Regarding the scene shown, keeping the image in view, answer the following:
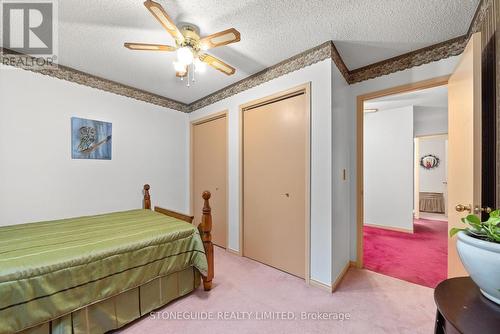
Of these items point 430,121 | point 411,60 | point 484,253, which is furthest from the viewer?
point 430,121

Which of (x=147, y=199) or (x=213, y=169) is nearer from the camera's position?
(x=147, y=199)

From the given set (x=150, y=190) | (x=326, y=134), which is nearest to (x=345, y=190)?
(x=326, y=134)

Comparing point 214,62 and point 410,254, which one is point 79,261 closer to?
point 214,62

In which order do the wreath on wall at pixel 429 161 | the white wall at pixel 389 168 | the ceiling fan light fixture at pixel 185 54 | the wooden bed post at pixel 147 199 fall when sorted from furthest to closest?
the wreath on wall at pixel 429 161
the white wall at pixel 389 168
the wooden bed post at pixel 147 199
the ceiling fan light fixture at pixel 185 54

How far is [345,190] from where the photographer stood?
2.37 meters

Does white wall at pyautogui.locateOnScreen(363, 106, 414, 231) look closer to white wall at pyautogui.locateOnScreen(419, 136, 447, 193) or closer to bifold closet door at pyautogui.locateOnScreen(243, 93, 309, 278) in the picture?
white wall at pyautogui.locateOnScreen(419, 136, 447, 193)

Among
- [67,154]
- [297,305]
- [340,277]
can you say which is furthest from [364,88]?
[67,154]

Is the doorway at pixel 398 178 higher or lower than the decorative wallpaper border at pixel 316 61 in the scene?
lower

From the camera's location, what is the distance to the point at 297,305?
1.80m

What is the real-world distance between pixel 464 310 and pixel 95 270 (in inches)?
75.1

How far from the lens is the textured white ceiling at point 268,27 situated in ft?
5.11

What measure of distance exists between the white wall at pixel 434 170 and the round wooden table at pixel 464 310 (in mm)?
6448

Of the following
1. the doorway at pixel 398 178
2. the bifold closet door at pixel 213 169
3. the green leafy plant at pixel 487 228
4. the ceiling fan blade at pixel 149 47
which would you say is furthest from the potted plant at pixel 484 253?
the bifold closet door at pixel 213 169

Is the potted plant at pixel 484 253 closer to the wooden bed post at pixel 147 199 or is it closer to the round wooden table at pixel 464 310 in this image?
the round wooden table at pixel 464 310
